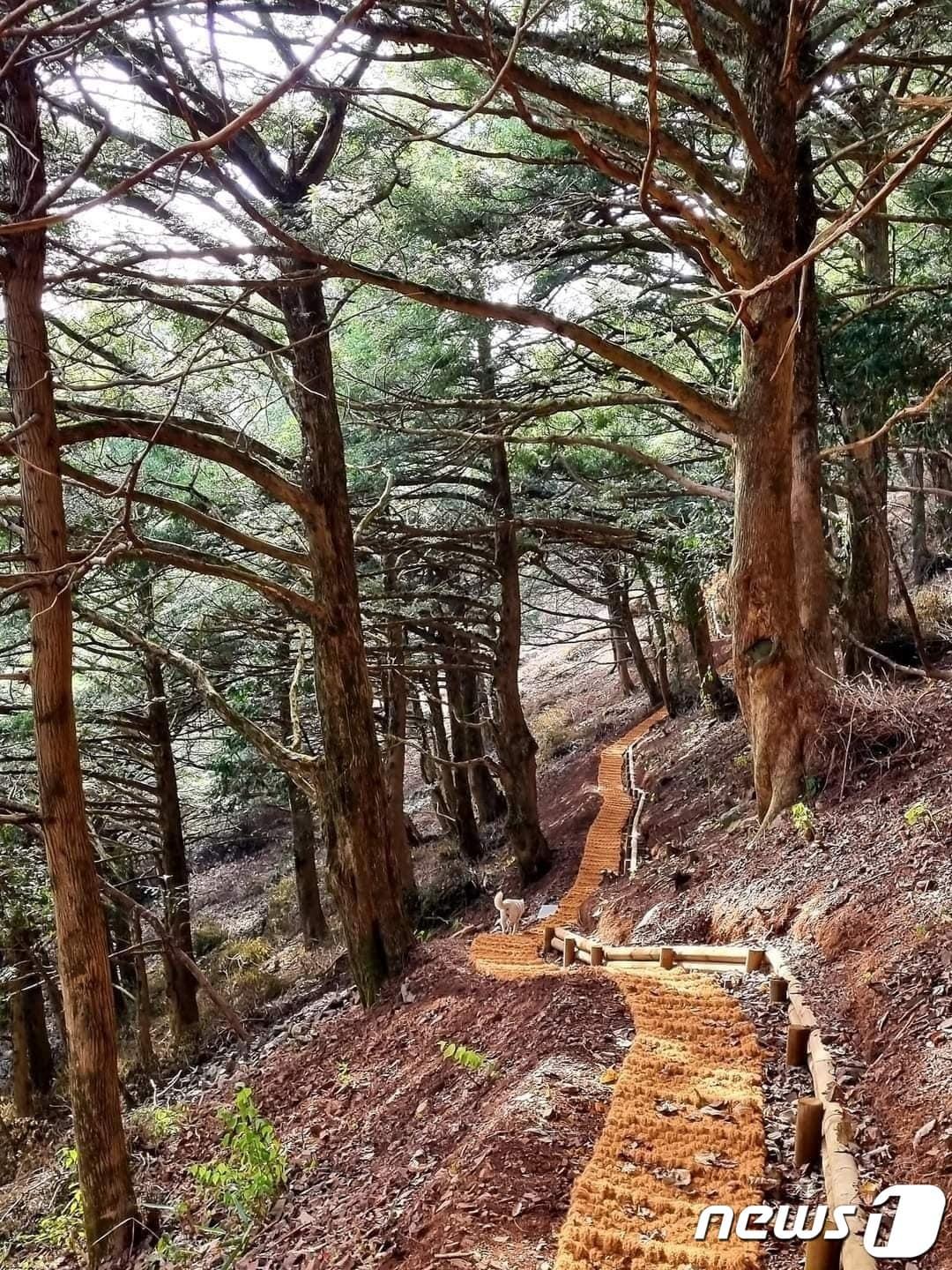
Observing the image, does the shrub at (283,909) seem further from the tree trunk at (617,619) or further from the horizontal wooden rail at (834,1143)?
the horizontal wooden rail at (834,1143)

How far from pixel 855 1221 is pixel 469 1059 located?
2746mm

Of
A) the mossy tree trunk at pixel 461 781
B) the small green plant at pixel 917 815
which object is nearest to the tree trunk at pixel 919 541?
the mossy tree trunk at pixel 461 781

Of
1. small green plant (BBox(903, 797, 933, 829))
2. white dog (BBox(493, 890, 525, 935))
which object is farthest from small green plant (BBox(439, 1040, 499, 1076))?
white dog (BBox(493, 890, 525, 935))

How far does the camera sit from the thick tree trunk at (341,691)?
28.2ft

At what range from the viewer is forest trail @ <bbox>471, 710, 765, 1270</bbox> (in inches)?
129

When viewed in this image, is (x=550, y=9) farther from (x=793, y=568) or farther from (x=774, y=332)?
(x=793, y=568)

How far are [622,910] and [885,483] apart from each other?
5.93m

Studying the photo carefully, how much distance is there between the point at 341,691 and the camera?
28.4ft

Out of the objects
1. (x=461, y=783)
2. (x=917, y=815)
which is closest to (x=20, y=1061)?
(x=461, y=783)

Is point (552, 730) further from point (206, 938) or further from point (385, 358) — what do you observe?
point (385, 358)

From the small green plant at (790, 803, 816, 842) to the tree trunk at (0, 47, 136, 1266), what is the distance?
521 cm

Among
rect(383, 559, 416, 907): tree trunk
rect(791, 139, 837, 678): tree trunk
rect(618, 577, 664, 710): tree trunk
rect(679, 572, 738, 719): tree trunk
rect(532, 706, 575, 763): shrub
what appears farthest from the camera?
rect(532, 706, 575, 763): shrub

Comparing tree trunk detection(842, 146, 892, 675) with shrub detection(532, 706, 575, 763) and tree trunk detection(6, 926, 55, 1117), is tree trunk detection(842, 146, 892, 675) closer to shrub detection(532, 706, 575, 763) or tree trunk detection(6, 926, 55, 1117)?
tree trunk detection(6, 926, 55, 1117)

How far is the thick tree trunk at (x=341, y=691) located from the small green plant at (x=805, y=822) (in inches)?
142
